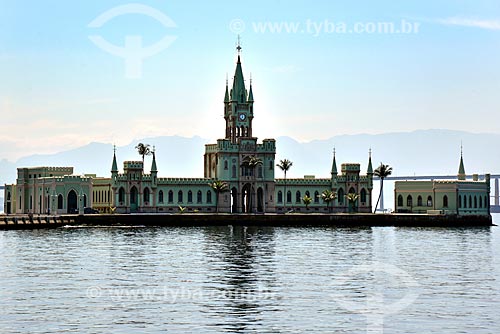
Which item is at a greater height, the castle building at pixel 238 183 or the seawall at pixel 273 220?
the castle building at pixel 238 183

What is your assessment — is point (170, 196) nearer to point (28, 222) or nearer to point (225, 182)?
point (225, 182)

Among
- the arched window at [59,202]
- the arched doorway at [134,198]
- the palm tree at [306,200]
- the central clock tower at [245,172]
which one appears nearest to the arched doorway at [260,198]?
the central clock tower at [245,172]

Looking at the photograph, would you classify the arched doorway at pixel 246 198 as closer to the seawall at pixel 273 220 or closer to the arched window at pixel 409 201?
the seawall at pixel 273 220

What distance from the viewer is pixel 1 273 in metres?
73.9

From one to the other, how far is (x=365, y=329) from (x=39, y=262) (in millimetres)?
39735

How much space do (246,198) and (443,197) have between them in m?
Result: 32.9

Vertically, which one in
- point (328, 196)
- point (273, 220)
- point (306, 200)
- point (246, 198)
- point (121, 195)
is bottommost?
point (273, 220)

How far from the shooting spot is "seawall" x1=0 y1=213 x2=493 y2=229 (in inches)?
6250

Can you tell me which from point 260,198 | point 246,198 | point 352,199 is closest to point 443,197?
point 352,199

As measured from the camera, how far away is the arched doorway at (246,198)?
177 metres

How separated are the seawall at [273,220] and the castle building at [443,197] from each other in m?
2.37

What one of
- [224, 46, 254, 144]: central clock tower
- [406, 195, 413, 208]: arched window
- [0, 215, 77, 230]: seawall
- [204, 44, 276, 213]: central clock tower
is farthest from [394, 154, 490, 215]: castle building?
[0, 215, 77, 230]: seawall

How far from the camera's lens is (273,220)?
543ft

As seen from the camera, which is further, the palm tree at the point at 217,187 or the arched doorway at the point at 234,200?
the arched doorway at the point at 234,200
